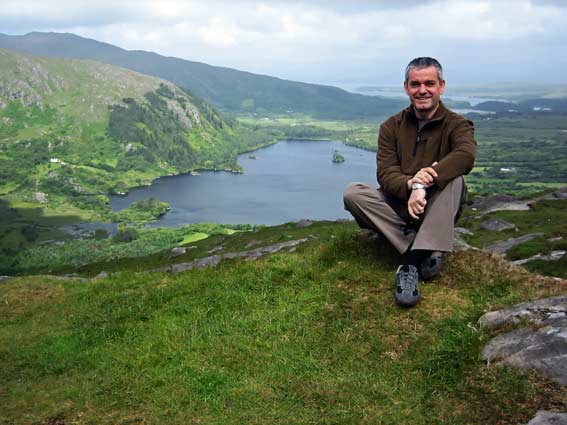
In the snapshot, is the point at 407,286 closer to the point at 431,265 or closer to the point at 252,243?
the point at 431,265

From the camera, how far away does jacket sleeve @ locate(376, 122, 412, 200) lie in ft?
34.1

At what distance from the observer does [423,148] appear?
10.6m

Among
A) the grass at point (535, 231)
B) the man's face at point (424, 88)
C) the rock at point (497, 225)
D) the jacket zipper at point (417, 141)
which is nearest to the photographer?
the man's face at point (424, 88)

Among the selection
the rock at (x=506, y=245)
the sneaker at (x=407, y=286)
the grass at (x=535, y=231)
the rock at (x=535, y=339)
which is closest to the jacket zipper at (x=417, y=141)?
the sneaker at (x=407, y=286)

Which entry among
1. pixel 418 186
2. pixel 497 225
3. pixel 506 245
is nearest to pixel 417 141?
pixel 418 186

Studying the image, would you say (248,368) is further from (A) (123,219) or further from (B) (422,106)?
(A) (123,219)

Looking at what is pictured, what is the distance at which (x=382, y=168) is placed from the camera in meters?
10.8

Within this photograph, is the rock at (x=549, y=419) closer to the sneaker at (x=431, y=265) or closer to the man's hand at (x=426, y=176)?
the sneaker at (x=431, y=265)

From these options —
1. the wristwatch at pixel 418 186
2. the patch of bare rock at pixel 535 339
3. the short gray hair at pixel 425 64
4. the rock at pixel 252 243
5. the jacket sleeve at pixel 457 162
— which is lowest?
the rock at pixel 252 243

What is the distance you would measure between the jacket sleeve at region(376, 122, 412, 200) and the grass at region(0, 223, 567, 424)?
1.84 meters

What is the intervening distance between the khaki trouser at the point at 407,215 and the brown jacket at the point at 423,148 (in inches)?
11.0

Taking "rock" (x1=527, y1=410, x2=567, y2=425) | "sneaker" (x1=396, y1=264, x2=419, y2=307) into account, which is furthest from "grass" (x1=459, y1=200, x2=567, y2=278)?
"rock" (x1=527, y1=410, x2=567, y2=425)

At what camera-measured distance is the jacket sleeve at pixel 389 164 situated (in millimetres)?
10406

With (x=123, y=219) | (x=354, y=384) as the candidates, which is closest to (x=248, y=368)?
(x=354, y=384)
